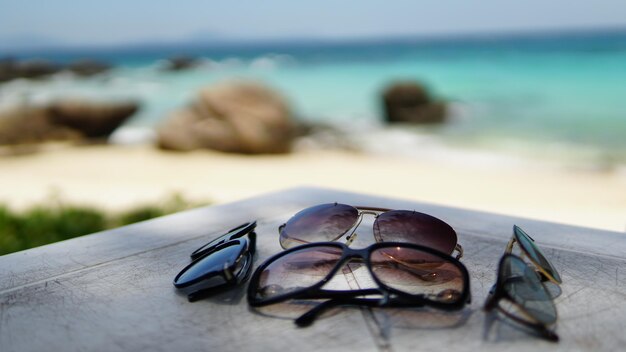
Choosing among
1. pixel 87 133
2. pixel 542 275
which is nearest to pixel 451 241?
pixel 542 275

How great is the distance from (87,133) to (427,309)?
9.59 metres

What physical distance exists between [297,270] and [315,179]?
5.44 m

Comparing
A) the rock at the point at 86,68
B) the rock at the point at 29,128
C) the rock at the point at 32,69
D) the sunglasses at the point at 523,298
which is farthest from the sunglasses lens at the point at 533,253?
the rock at the point at 86,68

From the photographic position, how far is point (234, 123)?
7.93 m

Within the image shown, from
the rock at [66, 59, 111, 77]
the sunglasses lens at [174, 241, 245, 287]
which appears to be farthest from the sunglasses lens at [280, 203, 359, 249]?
the rock at [66, 59, 111, 77]

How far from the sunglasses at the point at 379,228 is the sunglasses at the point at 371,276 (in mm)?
72

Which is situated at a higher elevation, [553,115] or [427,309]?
[427,309]

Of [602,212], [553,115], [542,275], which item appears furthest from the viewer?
[553,115]

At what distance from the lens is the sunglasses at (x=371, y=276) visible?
2.51ft

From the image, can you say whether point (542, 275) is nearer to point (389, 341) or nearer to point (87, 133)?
point (389, 341)

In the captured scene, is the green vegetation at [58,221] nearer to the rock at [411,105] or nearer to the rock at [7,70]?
the rock at [411,105]

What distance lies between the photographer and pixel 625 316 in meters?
0.79

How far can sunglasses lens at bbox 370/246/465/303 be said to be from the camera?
0.81 meters

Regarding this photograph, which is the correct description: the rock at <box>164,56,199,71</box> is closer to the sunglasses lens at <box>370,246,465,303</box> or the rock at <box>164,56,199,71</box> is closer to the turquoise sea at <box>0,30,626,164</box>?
the turquoise sea at <box>0,30,626,164</box>
